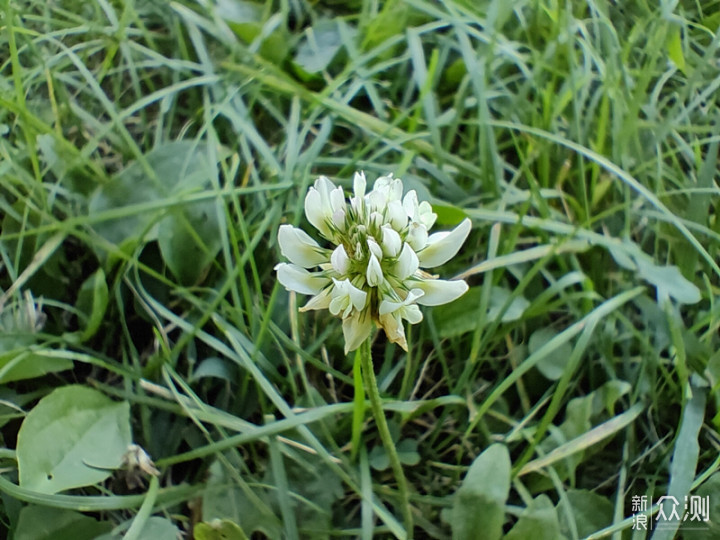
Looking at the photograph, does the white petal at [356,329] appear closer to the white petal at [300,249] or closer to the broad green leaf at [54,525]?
the white petal at [300,249]

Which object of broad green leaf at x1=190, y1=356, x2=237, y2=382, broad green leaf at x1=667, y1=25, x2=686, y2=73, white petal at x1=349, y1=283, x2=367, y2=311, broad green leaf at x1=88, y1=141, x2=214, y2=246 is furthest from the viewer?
broad green leaf at x1=667, y1=25, x2=686, y2=73

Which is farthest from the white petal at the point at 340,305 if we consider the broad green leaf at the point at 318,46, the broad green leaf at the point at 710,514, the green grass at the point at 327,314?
the broad green leaf at the point at 318,46

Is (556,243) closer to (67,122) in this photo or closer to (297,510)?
(297,510)

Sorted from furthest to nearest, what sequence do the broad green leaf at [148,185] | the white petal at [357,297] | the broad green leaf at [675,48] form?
the broad green leaf at [675,48] < the broad green leaf at [148,185] < the white petal at [357,297]

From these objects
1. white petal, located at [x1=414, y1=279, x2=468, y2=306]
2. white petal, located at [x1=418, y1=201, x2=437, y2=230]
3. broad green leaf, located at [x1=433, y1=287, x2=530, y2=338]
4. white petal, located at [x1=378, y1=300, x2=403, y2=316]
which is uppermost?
white petal, located at [x1=418, y1=201, x2=437, y2=230]

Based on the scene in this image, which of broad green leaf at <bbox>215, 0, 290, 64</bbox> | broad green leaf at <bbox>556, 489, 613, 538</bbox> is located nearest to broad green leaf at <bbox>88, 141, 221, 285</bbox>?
broad green leaf at <bbox>215, 0, 290, 64</bbox>

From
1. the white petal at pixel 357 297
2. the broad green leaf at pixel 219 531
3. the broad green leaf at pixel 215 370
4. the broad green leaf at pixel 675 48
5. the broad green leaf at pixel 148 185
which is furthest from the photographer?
the broad green leaf at pixel 675 48

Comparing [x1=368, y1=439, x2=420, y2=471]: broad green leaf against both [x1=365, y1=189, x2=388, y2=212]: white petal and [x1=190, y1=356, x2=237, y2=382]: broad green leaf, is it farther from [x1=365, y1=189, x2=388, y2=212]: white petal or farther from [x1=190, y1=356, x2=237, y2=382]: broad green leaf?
[x1=365, y1=189, x2=388, y2=212]: white petal

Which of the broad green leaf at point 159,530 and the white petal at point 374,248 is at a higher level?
the white petal at point 374,248
